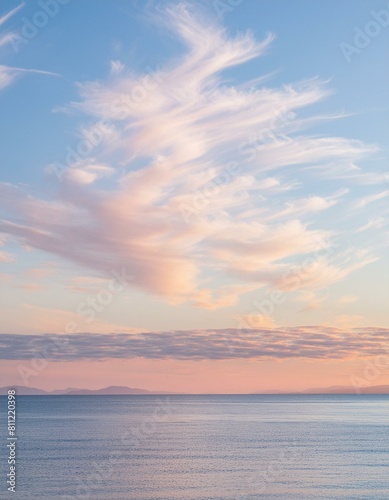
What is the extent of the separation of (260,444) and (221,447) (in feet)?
32.3

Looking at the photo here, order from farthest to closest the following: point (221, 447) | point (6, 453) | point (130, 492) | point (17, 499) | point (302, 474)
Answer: point (221, 447) → point (6, 453) → point (302, 474) → point (130, 492) → point (17, 499)

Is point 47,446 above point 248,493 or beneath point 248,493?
above

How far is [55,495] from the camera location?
68812 mm

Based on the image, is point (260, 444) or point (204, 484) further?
point (260, 444)

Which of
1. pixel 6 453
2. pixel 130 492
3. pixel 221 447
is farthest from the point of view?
pixel 221 447

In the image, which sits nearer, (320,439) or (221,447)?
(221,447)

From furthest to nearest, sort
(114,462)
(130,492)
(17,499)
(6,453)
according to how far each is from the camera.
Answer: (6,453), (114,462), (130,492), (17,499)

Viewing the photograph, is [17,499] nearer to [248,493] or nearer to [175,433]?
[248,493]

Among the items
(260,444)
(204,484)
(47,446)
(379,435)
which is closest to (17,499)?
(204,484)

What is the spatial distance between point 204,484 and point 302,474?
14.5 metres

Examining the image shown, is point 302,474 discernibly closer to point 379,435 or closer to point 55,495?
point 55,495

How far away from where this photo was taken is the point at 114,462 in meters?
92.8

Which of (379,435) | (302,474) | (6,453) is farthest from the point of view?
(379,435)

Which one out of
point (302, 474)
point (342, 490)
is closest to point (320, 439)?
point (302, 474)
